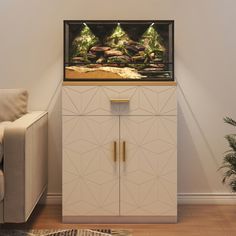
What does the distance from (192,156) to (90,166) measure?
923 millimetres

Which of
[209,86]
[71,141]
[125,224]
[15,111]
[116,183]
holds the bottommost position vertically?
[125,224]

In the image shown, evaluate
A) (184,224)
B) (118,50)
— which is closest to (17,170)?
(118,50)

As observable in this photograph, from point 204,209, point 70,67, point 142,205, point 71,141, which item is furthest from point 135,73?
point 204,209

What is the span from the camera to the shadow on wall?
331cm

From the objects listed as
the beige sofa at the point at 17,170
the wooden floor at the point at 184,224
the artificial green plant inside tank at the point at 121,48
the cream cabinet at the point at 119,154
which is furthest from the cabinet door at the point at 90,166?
the artificial green plant inside tank at the point at 121,48

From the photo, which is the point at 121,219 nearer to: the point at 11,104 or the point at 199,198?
the point at 199,198

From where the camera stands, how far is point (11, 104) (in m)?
3.00

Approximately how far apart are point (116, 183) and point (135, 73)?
30.0 inches

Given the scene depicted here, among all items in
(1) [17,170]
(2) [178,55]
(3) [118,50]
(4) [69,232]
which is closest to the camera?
(1) [17,170]

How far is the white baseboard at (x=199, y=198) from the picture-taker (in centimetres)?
333

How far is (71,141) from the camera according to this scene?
2.84 meters

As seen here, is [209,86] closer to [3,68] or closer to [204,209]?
[204,209]

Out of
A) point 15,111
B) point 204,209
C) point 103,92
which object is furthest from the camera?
point 204,209

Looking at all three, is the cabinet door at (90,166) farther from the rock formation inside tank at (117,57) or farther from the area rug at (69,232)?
the rock formation inside tank at (117,57)
